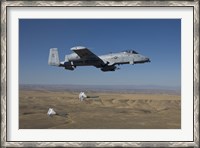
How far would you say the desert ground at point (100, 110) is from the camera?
3.80 metres

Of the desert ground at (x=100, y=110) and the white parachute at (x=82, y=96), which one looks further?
the white parachute at (x=82, y=96)

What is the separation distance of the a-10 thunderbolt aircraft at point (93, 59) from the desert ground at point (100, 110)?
0.30m

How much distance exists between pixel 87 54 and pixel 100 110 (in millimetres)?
628

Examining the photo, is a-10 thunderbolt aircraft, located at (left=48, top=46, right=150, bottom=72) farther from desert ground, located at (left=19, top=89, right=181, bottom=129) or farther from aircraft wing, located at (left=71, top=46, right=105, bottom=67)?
desert ground, located at (left=19, top=89, right=181, bottom=129)

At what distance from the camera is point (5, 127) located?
12.2 ft

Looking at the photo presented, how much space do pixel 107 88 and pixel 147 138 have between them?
0.68m

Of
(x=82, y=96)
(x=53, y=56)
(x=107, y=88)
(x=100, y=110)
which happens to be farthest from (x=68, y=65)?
(x=100, y=110)

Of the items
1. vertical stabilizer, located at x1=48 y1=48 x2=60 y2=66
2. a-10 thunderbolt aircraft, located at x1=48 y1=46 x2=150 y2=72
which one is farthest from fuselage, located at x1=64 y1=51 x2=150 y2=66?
vertical stabilizer, located at x1=48 y1=48 x2=60 y2=66

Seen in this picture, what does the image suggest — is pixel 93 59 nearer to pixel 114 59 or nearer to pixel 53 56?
pixel 114 59

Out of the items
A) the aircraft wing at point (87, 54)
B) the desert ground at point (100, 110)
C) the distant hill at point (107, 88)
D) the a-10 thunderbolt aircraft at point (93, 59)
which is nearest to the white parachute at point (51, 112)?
the desert ground at point (100, 110)

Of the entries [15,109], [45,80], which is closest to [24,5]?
[45,80]

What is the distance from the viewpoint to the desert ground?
3.80 metres

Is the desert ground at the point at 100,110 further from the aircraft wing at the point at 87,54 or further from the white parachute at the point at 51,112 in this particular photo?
the aircraft wing at the point at 87,54

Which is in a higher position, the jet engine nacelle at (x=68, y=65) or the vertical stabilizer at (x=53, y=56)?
the vertical stabilizer at (x=53, y=56)
